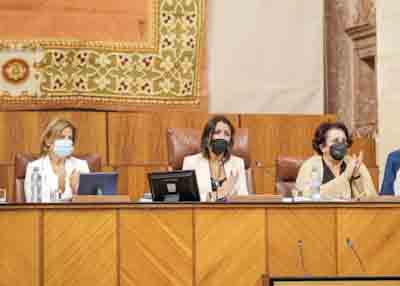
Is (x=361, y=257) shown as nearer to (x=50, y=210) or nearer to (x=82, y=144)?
(x=50, y=210)

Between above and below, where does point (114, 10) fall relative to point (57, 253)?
above

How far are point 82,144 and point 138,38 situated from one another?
38.6 inches

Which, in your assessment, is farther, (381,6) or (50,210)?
(381,6)

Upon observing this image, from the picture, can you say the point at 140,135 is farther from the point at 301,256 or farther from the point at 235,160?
the point at 301,256

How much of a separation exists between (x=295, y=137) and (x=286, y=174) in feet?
5.62

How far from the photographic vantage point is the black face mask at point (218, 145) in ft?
24.5

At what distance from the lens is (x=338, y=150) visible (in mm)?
7285

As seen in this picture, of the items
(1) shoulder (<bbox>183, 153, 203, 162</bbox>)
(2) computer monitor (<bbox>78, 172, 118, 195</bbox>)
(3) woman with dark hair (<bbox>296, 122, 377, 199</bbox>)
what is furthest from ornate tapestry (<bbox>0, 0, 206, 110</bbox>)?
(2) computer monitor (<bbox>78, 172, 118, 195</bbox>)

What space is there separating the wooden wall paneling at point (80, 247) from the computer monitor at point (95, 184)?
1.83 feet

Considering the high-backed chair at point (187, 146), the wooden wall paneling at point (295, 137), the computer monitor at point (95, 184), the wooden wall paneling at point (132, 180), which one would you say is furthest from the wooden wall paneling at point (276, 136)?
the computer monitor at point (95, 184)

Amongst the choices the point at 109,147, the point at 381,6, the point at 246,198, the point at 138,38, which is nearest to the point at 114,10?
the point at 138,38

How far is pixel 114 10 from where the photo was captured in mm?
9266

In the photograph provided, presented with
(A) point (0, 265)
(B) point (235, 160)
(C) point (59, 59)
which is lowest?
(A) point (0, 265)

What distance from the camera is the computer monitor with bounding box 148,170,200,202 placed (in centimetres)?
649
